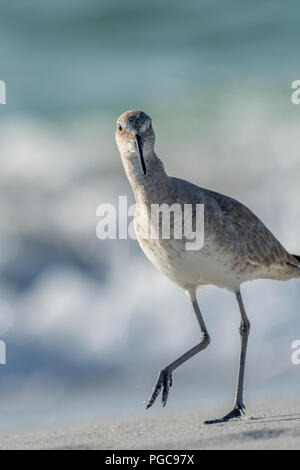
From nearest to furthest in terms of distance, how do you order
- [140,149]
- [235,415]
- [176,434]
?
1. [176,434]
2. [140,149]
3. [235,415]

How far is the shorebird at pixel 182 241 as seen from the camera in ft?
22.1

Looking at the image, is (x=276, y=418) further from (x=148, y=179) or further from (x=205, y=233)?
(x=148, y=179)

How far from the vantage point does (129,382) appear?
9.41 meters

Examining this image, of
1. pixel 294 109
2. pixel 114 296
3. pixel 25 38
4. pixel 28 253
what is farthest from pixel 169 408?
pixel 25 38

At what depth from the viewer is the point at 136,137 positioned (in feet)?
21.7

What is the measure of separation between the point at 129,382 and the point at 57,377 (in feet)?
2.63

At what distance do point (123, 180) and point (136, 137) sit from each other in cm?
754

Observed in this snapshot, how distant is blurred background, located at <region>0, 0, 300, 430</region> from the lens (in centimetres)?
954

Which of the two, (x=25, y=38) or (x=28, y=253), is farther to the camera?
(x=25, y=38)

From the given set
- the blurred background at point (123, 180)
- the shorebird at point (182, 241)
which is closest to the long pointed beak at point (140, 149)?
the shorebird at point (182, 241)

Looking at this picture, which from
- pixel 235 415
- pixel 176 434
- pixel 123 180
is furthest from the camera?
pixel 123 180

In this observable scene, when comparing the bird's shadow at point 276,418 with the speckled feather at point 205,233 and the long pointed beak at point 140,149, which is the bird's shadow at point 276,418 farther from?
the long pointed beak at point 140,149

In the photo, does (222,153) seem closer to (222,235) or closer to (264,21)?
(264,21)

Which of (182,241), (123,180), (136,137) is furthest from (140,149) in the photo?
(123,180)
